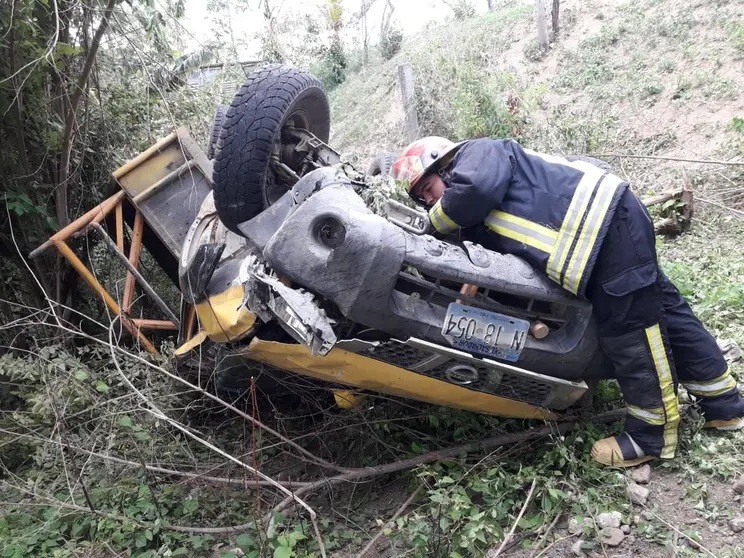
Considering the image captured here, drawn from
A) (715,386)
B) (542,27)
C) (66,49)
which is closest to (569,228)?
(715,386)

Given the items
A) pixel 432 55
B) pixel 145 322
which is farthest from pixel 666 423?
pixel 432 55

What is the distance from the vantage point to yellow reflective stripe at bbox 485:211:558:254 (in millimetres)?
2270

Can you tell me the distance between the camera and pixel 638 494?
228 cm

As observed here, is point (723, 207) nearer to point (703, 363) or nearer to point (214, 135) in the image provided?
point (703, 363)

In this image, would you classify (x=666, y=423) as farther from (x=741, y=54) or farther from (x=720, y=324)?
(x=741, y=54)

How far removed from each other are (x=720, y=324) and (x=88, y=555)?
326 cm

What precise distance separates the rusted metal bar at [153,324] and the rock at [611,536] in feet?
10.8

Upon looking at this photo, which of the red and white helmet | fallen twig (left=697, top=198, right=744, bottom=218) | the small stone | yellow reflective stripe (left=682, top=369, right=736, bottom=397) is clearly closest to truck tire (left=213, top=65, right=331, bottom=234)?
the red and white helmet

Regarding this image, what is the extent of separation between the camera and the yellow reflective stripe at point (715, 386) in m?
2.50

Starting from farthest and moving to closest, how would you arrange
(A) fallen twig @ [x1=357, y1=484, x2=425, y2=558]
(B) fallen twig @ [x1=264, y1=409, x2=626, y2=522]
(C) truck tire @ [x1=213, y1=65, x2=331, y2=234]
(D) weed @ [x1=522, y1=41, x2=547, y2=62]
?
(D) weed @ [x1=522, y1=41, x2=547, y2=62], (C) truck tire @ [x1=213, y1=65, x2=331, y2=234], (B) fallen twig @ [x1=264, y1=409, x2=626, y2=522], (A) fallen twig @ [x1=357, y1=484, x2=425, y2=558]

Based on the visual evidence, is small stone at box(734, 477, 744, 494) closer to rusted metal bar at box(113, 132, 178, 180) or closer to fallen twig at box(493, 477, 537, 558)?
fallen twig at box(493, 477, 537, 558)

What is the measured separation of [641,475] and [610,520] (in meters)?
0.35

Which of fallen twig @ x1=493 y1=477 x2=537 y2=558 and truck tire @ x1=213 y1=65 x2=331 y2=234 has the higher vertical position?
truck tire @ x1=213 y1=65 x2=331 y2=234

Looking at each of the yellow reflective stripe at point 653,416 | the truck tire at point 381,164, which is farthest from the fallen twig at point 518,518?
the truck tire at point 381,164
